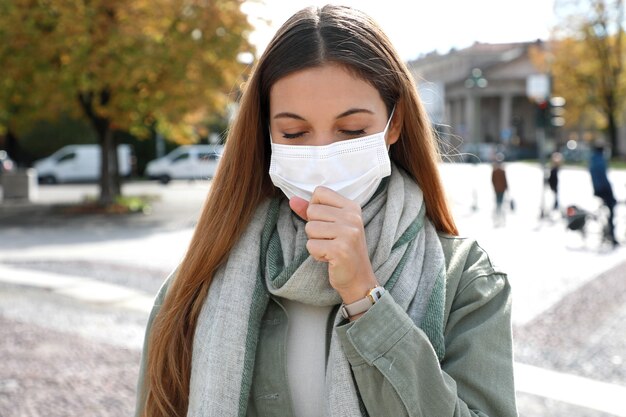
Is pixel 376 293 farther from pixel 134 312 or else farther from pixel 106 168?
pixel 106 168

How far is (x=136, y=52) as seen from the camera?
718 inches

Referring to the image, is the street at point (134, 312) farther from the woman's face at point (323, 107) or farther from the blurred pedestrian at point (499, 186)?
the blurred pedestrian at point (499, 186)

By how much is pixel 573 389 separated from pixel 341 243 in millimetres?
4518

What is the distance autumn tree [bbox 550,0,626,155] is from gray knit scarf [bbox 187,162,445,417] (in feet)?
167

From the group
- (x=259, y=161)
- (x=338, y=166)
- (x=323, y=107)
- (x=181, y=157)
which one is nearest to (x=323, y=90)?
(x=323, y=107)

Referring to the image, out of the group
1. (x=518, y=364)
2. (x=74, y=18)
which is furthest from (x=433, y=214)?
(x=74, y=18)

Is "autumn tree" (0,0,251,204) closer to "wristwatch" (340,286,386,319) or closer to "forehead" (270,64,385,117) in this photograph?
"forehead" (270,64,385,117)

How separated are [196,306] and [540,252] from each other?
1197cm

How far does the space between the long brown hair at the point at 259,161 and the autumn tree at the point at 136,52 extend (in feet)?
55.9

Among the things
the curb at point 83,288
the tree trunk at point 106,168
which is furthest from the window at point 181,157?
the curb at point 83,288

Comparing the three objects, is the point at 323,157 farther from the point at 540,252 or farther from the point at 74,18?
the point at 74,18

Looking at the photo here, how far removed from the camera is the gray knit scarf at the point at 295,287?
1.51 m

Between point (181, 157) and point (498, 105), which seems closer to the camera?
point (181, 157)

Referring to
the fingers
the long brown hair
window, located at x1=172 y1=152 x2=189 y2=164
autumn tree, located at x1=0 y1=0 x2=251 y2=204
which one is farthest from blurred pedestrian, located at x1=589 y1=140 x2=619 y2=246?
window, located at x1=172 y1=152 x2=189 y2=164
